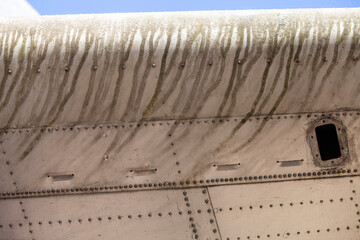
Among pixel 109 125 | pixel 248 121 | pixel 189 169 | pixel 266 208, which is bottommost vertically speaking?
pixel 266 208

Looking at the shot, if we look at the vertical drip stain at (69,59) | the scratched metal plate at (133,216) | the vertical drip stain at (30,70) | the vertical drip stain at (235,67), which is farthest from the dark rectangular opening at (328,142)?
the vertical drip stain at (30,70)

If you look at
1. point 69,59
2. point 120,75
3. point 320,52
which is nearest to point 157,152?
point 120,75

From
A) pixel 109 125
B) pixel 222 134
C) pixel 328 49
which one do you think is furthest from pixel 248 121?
pixel 109 125

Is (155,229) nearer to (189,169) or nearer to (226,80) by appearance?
(189,169)

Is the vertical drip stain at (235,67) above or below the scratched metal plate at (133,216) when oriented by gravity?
above

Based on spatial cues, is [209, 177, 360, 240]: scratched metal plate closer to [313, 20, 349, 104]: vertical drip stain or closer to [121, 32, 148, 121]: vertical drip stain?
[313, 20, 349, 104]: vertical drip stain

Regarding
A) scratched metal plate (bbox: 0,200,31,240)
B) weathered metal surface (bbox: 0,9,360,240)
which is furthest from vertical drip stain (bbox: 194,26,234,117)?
scratched metal plate (bbox: 0,200,31,240)

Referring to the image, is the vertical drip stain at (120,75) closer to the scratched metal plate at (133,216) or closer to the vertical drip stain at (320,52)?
the scratched metal plate at (133,216)
